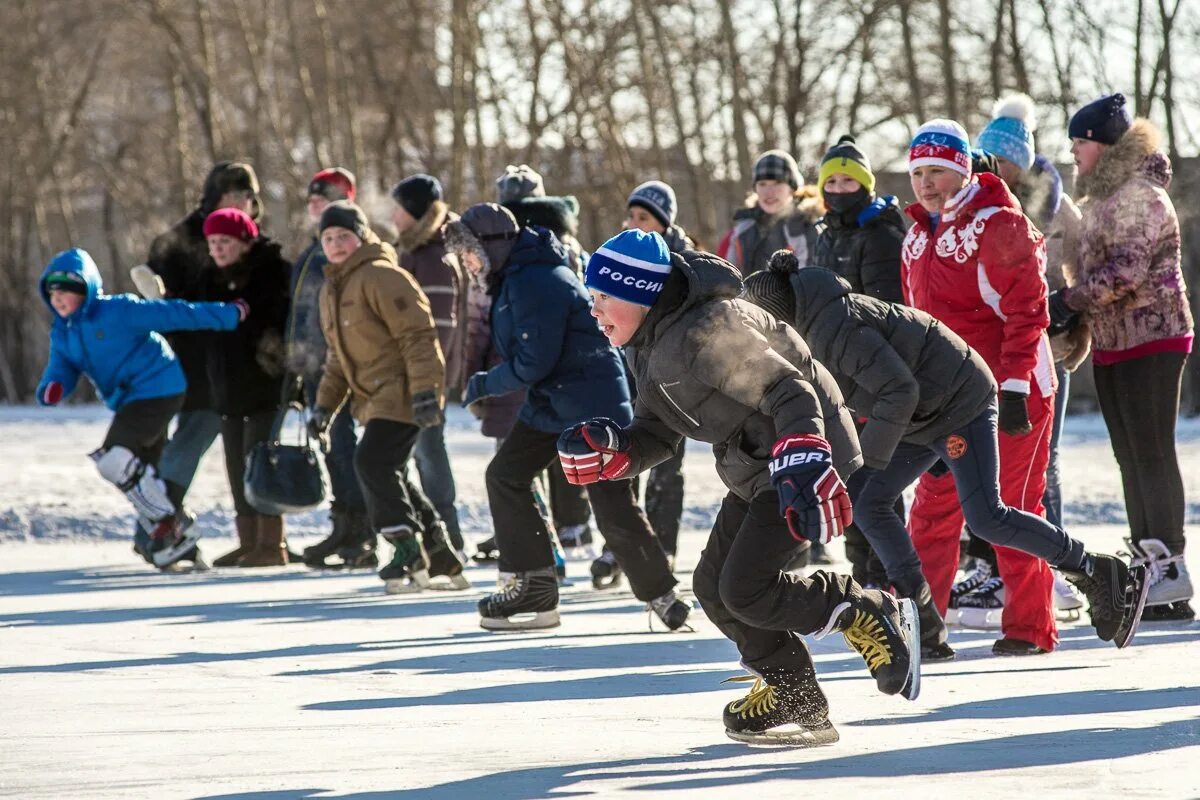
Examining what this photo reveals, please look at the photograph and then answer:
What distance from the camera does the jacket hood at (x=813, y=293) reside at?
580cm

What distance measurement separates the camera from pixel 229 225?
10.0m

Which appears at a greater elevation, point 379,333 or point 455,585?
point 379,333

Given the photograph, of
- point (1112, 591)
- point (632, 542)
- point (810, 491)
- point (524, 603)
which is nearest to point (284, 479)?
point (524, 603)

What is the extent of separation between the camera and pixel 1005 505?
600cm

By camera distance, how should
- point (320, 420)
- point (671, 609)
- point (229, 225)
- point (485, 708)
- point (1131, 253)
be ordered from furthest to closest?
point (229, 225), point (320, 420), point (671, 609), point (1131, 253), point (485, 708)

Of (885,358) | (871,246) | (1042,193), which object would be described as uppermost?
(1042,193)

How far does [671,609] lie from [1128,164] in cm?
242

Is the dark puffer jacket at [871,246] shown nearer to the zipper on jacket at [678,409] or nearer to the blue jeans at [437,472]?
the blue jeans at [437,472]

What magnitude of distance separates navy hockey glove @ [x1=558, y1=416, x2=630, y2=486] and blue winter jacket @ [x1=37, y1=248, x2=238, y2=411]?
5.32 metres

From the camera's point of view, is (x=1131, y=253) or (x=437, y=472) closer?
(x=1131, y=253)

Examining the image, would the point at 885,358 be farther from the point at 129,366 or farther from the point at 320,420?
the point at 129,366

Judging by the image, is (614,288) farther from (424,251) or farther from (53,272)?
(53,272)

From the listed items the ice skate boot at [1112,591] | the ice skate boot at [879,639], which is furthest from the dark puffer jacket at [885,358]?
the ice skate boot at [879,639]

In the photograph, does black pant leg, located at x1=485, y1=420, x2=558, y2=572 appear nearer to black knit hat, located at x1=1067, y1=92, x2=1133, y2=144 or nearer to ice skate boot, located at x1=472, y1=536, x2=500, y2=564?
black knit hat, located at x1=1067, y1=92, x2=1133, y2=144
